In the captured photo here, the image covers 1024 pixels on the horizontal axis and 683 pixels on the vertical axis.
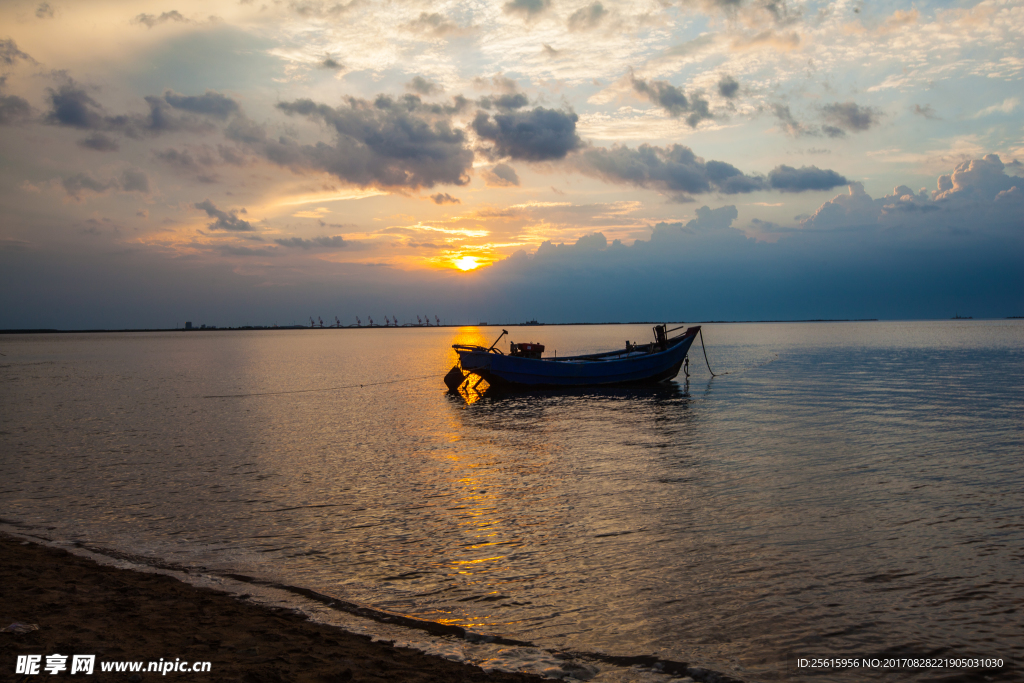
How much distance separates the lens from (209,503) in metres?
14.1

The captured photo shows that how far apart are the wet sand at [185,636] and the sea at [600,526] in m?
0.55

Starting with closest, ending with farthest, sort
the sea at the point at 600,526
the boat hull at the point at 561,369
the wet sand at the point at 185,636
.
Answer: the wet sand at the point at 185,636 → the sea at the point at 600,526 → the boat hull at the point at 561,369

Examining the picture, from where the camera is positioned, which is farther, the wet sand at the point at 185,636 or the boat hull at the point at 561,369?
the boat hull at the point at 561,369

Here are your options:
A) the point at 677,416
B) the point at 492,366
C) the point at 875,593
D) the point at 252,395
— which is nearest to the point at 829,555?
the point at 875,593

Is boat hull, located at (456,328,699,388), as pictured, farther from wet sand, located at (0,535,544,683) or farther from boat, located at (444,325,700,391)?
wet sand, located at (0,535,544,683)

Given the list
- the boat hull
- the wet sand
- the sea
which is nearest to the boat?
the boat hull

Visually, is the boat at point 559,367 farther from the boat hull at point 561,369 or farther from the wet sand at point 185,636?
the wet sand at point 185,636

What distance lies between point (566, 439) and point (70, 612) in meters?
17.0

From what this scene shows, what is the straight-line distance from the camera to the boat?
126 ft

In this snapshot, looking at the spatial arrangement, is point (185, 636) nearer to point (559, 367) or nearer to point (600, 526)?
point (600, 526)

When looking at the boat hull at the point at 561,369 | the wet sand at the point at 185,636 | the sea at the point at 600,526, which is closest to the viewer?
the wet sand at the point at 185,636

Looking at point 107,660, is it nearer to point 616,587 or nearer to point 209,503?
point 616,587

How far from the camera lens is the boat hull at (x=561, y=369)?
3831 centimetres

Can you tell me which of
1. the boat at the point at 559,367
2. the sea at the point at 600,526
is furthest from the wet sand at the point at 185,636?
the boat at the point at 559,367
